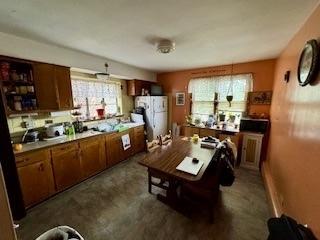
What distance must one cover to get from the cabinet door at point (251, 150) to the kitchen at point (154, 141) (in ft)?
0.07

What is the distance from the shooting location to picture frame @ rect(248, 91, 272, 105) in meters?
3.35

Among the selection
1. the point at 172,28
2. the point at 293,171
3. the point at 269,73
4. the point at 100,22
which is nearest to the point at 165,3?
the point at 172,28

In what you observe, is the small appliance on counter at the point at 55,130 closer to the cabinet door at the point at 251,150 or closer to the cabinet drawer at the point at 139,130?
the cabinet drawer at the point at 139,130

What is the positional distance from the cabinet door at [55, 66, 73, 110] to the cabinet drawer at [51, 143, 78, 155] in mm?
658

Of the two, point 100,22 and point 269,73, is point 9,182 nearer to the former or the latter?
point 100,22

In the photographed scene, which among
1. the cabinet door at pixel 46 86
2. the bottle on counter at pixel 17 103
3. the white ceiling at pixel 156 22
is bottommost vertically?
the bottle on counter at pixel 17 103

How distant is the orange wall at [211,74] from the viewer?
10.9 ft

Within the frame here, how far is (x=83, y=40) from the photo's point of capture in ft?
7.23

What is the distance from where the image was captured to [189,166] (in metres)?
1.85

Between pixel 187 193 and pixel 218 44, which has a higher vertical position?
pixel 218 44

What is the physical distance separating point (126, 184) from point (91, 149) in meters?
0.94

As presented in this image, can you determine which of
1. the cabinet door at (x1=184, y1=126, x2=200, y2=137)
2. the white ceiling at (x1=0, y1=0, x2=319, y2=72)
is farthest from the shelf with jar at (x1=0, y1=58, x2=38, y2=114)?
the cabinet door at (x1=184, y1=126, x2=200, y2=137)

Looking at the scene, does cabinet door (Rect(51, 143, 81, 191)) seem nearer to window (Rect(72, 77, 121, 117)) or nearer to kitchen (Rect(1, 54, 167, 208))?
kitchen (Rect(1, 54, 167, 208))

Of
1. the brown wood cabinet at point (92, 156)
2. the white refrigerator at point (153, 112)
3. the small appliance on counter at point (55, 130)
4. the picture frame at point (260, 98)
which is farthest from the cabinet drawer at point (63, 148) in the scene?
the picture frame at point (260, 98)
